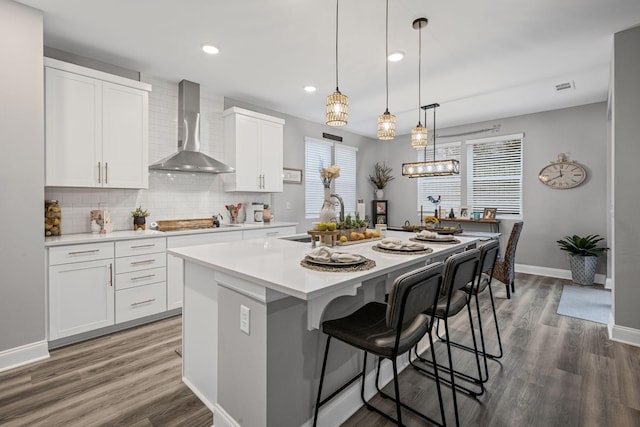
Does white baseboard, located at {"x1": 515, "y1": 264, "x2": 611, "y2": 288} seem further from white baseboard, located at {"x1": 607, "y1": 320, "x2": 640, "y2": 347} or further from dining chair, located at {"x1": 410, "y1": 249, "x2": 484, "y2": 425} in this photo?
dining chair, located at {"x1": 410, "y1": 249, "x2": 484, "y2": 425}

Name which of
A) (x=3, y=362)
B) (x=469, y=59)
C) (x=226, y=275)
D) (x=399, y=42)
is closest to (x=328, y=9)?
(x=399, y=42)

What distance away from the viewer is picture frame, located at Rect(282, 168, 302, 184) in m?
5.55

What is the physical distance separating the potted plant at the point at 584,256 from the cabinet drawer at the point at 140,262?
18.5ft

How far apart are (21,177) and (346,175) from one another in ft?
17.1

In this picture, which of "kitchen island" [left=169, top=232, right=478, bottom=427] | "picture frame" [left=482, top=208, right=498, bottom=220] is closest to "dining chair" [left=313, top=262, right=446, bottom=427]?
"kitchen island" [left=169, top=232, right=478, bottom=427]

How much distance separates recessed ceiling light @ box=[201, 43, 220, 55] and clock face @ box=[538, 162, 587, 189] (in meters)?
5.30

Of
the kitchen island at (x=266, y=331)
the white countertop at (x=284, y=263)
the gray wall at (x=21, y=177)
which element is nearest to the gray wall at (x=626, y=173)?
the white countertop at (x=284, y=263)

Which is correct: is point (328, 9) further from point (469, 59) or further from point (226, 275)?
point (226, 275)

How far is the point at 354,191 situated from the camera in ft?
23.1

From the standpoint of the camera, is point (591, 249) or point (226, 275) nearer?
point (226, 275)

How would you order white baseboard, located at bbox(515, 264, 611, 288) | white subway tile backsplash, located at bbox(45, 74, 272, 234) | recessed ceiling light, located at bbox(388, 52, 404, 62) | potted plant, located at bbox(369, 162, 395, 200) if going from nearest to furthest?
recessed ceiling light, located at bbox(388, 52, 404, 62) < white subway tile backsplash, located at bbox(45, 74, 272, 234) < white baseboard, located at bbox(515, 264, 611, 288) < potted plant, located at bbox(369, 162, 395, 200)

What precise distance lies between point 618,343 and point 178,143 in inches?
202

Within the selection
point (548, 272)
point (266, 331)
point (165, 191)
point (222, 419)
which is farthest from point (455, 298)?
point (548, 272)

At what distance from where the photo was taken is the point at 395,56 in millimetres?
3354
